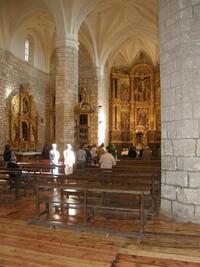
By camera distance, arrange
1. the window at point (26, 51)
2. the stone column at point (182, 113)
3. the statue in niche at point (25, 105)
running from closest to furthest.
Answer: the stone column at point (182, 113) → the statue in niche at point (25, 105) → the window at point (26, 51)

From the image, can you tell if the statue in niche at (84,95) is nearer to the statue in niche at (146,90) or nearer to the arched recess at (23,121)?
the arched recess at (23,121)

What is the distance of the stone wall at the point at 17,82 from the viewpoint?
55.1 feet

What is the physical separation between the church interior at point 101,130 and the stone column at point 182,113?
22 millimetres

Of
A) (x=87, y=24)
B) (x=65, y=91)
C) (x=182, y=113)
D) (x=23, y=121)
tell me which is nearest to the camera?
(x=182, y=113)

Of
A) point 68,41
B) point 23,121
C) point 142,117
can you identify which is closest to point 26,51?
point 23,121

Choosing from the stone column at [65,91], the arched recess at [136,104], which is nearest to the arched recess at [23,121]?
the stone column at [65,91]

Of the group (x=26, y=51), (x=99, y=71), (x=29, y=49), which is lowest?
(x=99, y=71)

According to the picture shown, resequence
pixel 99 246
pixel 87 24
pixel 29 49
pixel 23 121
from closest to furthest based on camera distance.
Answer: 1. pixel 99 246
2. pixel 23 121
3. pixel 87 24
4. pixel 29 49

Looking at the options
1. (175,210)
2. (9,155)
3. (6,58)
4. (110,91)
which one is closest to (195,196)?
(175,210)

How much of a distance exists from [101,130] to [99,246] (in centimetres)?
1795

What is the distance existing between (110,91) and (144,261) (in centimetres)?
2249

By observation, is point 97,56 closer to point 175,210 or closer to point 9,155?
point 9,155

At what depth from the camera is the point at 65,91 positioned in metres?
14.1

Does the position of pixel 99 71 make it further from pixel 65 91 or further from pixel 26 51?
pixel 65 91
